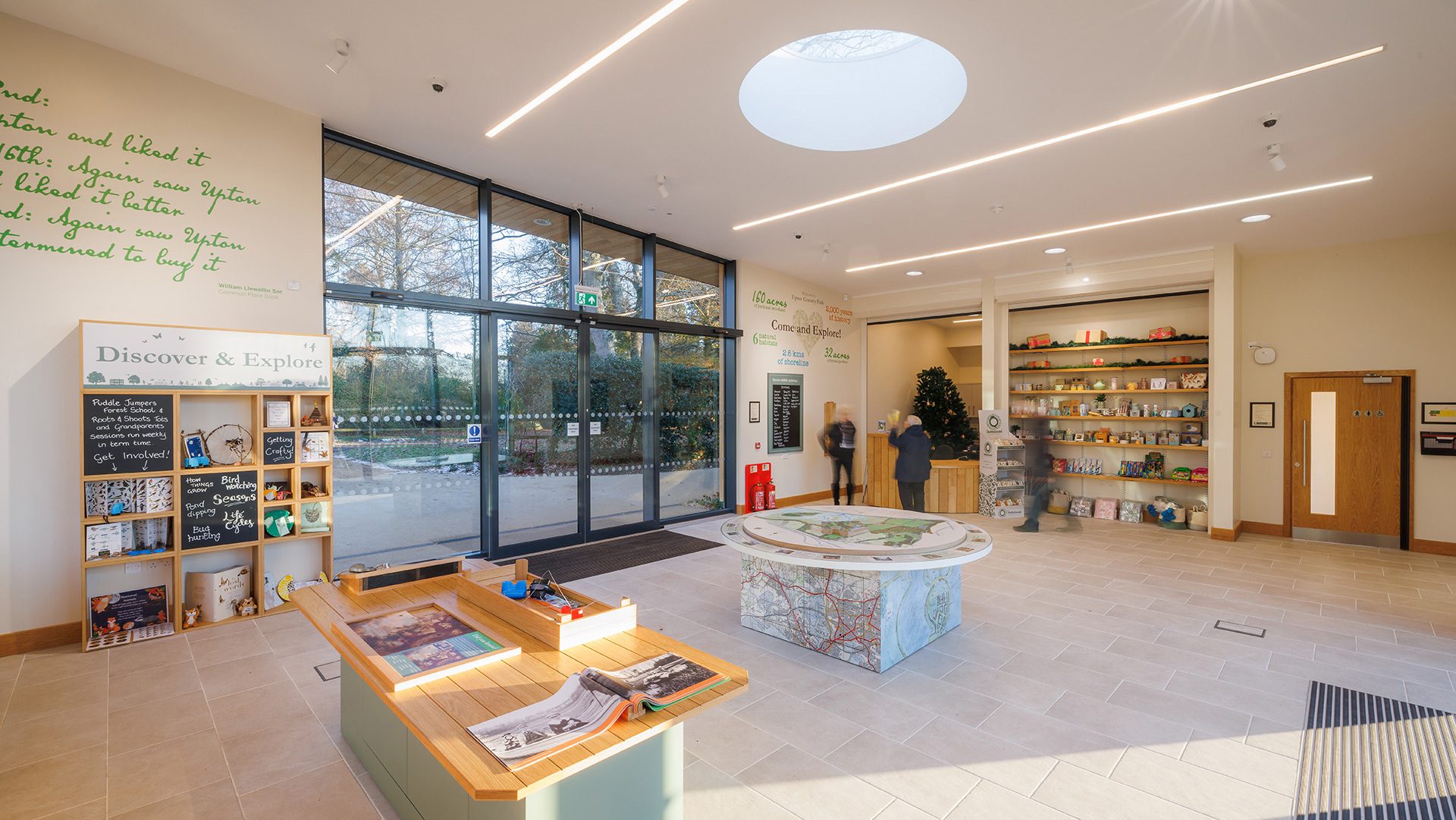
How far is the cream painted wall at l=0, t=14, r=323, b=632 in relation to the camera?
352 cm

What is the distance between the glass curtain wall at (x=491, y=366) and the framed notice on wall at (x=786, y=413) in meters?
1.44

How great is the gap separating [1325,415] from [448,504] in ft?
31.8

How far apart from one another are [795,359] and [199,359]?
22.6 ft

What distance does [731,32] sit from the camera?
10.9 ft

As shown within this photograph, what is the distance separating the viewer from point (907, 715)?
10.00 feet

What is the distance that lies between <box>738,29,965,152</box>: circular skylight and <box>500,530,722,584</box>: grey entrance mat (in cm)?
399

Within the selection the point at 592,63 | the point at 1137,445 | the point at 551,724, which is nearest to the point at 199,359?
the point at 592,63

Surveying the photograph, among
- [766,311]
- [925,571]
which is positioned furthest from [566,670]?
[766,311]

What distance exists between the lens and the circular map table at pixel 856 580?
3.48m

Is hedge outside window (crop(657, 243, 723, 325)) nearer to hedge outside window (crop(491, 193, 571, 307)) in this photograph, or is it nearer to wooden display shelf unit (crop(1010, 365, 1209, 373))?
hedge outside window (crop(491, 193, 571, 307))

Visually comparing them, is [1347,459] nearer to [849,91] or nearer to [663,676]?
[849,91]

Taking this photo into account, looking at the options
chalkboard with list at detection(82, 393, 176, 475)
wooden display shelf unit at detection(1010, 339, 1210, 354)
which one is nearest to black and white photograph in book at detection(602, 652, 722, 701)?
chalkboard with list at detection(82, 393, 176, 475)

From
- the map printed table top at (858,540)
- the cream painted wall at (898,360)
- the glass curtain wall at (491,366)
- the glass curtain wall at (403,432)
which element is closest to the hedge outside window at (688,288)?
the glass curtain wall at (491,366)

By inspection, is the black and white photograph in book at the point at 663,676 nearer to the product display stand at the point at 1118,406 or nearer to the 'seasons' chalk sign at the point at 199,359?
the 'seasons' chalk sign at the point at 199,359
